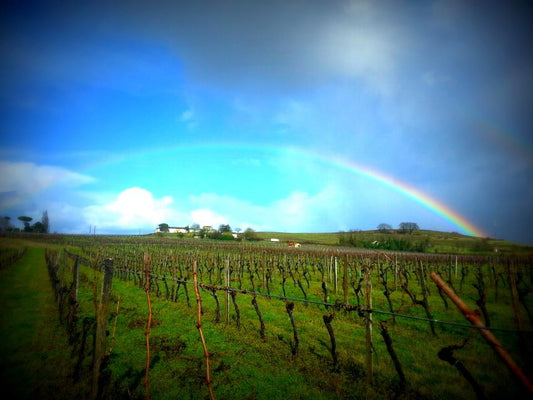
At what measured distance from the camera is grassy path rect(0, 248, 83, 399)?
563 centimetres

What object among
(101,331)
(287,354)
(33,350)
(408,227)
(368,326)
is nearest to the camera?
(101,331)

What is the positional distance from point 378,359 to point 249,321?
540cm

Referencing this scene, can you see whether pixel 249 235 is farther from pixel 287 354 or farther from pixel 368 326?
pixel 368 326

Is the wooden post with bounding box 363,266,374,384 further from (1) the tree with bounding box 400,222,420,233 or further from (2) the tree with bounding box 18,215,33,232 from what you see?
(2) the tree with bounding box 18,215,33,232

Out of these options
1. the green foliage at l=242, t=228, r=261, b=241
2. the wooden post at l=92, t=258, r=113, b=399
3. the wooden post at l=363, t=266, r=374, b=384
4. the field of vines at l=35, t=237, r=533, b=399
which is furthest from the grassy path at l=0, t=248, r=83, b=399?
the green foliage at l=242, t=228, r=261, b=241

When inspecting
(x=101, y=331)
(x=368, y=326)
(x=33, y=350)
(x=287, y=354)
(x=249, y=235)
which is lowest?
(x=287, y=354)

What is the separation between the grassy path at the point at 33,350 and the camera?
563cm

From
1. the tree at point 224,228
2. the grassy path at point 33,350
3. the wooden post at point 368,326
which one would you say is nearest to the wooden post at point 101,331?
the grassy path at point 33,350

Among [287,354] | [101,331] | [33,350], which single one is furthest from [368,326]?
[33,350]

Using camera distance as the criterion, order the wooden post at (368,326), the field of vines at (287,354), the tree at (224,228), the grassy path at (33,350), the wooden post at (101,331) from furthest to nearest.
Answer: the tree at (224,228), the wooden post at (368,326), the grassy path at (33,350), the field of vines at (287,354), the wooden post at (101,331)

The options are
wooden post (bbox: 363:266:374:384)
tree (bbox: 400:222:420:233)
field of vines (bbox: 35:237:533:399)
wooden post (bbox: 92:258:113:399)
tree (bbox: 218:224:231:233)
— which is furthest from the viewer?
tree (bbox: 218:224:231:233)

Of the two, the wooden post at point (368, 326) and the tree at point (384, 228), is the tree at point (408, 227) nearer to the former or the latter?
the tree at point (384, 228)

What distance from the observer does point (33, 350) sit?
7.45m

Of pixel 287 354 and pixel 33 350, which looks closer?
pixel 33 350
